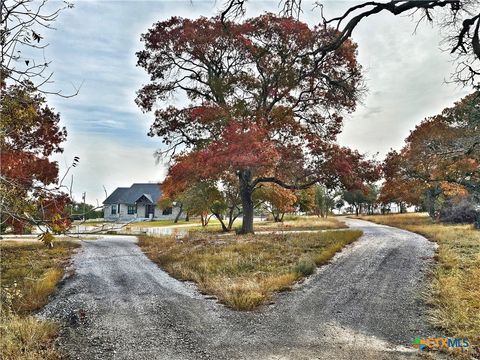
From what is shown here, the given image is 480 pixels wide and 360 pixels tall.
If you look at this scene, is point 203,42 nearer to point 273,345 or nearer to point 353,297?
point 353,297

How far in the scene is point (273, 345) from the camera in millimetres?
5125

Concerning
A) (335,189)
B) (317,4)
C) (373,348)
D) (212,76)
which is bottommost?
(373,348)

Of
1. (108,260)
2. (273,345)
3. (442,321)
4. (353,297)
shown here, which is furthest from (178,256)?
(442,321)

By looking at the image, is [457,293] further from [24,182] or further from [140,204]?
[140,204]

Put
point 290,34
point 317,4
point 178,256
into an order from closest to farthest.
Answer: point 317,4 → point 178,256 → point 290,34

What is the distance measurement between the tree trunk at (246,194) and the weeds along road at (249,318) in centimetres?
965

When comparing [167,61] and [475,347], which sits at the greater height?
[167,61]

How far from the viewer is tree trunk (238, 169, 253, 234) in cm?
1931

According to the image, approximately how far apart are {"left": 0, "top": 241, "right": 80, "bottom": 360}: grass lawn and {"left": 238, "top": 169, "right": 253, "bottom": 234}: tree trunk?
30.3 ft

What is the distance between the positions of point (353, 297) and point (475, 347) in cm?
276

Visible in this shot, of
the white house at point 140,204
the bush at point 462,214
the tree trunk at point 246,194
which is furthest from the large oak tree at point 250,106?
the white house at point 140,204

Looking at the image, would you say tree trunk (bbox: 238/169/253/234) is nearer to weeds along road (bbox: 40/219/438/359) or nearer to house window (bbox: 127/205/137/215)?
weeds along road (bbox: 40/219/438/359)

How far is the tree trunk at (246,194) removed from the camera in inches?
760

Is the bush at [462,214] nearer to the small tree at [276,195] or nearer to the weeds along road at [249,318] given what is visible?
the small tree at [276,195]
